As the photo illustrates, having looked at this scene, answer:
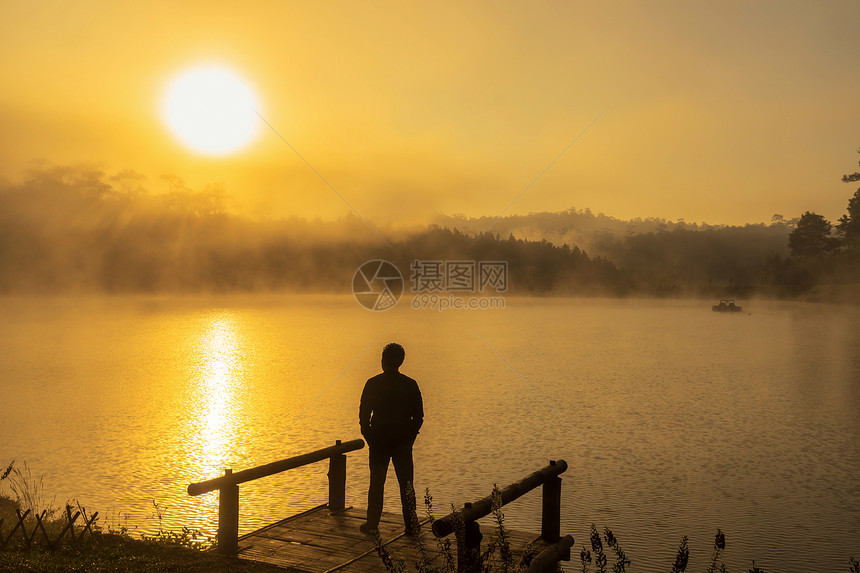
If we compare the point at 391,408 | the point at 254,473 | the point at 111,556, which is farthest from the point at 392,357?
the point at 111,556

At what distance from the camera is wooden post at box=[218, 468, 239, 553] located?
352 inches

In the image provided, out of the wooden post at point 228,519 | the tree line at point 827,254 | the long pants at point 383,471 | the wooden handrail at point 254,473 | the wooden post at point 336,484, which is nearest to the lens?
the wooden handrail at point 254,473

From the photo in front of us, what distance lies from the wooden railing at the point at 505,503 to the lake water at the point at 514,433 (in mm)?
3781

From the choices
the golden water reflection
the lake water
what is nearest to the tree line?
the lake water

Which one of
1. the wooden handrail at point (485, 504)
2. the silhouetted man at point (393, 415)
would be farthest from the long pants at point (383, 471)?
the wooden handrail at point (485, 504)

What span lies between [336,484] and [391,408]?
2259 mm

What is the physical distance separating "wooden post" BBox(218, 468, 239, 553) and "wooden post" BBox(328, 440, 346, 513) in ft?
5.80

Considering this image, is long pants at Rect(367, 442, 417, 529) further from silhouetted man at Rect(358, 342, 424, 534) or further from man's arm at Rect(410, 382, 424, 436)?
man's arm at Rect(410, 382, 424, 436)

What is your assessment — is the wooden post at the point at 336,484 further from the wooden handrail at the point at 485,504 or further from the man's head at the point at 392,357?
the wooden handrail at the point at 485,504

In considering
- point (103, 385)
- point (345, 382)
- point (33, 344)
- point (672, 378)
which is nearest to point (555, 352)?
point (672, 378)

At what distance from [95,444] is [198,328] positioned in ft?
258

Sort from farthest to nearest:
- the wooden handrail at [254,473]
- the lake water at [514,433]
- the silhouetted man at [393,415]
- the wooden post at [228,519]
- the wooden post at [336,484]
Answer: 1. the lake water at [514,433]
2. the wooden post at [336,484]
3. the silhouetted man at [393,415]
4. the wooden post at [228,519]
5. the wooden handrail at [254,473]

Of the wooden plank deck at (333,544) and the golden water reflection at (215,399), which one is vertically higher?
the wooden plank deck at (333,544)

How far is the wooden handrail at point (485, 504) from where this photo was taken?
6.55 meters
